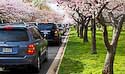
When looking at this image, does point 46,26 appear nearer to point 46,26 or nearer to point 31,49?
point 46,26

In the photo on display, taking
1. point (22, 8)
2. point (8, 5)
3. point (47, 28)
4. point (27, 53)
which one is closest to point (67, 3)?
point (27, 53)

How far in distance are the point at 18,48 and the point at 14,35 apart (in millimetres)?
506

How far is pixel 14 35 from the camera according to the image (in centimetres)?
1181

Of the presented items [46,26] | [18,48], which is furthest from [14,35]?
[46,26]

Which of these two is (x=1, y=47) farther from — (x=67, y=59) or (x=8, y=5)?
(x=8, y=5)

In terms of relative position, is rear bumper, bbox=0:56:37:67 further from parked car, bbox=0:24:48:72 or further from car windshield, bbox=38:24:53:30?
car windshield, bbox=38:24:53:30

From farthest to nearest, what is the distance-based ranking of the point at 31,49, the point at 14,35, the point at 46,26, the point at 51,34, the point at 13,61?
the point at 46,26, the point at 51,34, the point at 14,35, the point at 31,49, the point at 13,61

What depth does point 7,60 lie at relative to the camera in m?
11.5

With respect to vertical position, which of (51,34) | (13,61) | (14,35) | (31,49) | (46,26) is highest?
Result: (14,35)

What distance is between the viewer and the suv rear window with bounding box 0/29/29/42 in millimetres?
11773

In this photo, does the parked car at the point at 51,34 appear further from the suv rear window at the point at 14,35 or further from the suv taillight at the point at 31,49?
the suv taillight at the point at 31,49

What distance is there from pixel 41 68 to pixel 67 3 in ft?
9.34

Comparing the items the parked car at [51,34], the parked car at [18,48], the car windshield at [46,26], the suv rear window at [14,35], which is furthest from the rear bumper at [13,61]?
the car windshield at [46,26]

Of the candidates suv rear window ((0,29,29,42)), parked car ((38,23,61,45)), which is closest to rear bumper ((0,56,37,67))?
suv rear window ((0,29,29,42))
